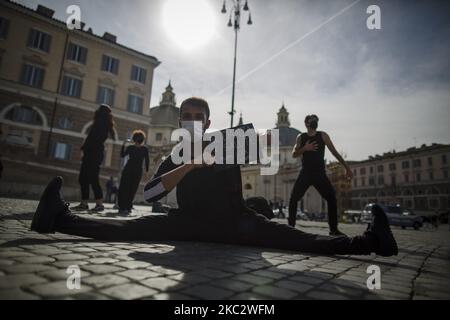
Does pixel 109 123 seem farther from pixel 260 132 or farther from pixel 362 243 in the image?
pixel 362 243

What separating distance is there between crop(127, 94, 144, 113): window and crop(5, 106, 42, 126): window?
321 inches

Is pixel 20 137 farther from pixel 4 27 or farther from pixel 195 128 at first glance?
pixel 195 128

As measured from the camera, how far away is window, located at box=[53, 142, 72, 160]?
24141mm

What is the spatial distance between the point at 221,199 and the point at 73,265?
→ 146 cm

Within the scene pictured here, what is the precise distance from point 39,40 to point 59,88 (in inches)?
180

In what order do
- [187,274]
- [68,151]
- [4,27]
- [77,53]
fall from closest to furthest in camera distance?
1. [187,274]
2. [4,27]
3. [68,151]
4. [77,53]

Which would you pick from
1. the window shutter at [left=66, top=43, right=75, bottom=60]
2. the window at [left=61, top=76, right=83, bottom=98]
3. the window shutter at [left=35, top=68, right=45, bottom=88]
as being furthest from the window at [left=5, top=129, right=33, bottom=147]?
the window shutter at [left=66, top=43, right=75, bottom=60]

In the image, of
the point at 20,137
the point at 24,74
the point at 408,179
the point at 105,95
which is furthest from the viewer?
the point at 408,179

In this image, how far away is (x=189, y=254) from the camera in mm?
2531

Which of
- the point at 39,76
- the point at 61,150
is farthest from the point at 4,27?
the point at 61,150

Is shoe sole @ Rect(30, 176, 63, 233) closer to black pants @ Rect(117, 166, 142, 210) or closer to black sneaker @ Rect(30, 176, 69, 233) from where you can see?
black sneaker @ Rect(30, 176, 69, 233)

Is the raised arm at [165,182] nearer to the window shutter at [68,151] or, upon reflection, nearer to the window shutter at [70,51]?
the window shutter at [68,151]

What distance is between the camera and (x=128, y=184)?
711 cm

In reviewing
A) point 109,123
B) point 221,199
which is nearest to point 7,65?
point 109,123
